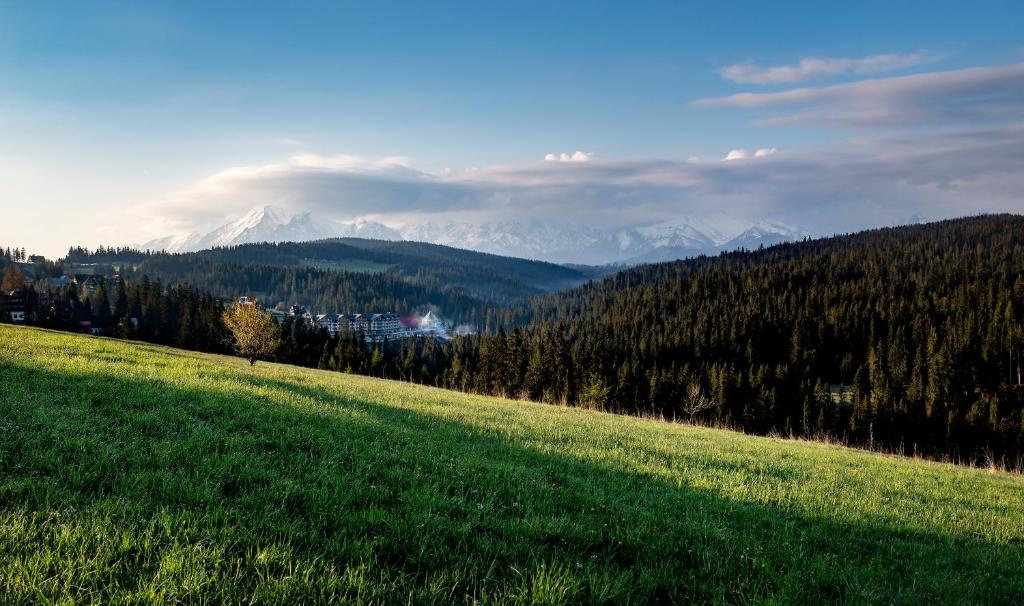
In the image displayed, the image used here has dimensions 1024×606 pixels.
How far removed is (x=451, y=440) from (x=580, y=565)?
6.61m

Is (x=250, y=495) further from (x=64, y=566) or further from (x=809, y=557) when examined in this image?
(x=809, y=557)

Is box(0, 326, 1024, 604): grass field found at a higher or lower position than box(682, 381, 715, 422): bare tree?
higher

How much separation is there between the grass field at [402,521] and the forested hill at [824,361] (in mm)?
61143

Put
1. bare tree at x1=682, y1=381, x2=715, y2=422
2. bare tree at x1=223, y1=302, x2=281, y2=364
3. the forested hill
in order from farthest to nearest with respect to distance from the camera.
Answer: the forested hill, bare tree at x1=682, y1=381, x2=715, y2=422, bare tree at x1=223, y1=302, x2=281, y2=364

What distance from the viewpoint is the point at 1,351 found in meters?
16.0

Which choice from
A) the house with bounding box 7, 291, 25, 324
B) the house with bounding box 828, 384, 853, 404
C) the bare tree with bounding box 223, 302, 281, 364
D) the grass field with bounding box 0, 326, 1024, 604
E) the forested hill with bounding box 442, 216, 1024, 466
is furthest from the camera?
the house with bounding box 828, 384, 853, 404

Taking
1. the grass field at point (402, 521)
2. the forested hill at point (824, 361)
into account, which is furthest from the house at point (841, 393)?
the grass field at point (402, 521)

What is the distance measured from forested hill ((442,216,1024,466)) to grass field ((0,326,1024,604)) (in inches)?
2407

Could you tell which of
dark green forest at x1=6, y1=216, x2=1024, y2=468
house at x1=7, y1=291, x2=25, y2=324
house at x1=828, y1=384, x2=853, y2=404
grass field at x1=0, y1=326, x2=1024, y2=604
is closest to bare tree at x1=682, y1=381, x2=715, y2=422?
dark green forest at x1=6, y1=216, x2=1024, y2=468

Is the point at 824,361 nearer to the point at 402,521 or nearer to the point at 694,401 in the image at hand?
the point at 694,401

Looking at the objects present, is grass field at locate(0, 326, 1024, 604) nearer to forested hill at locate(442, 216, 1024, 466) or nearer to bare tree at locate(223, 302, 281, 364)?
bare tree at locate(223, 302, 281, 364)

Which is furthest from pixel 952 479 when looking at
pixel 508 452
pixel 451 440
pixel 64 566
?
pixel 64 566

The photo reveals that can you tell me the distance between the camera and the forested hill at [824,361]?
354 ft

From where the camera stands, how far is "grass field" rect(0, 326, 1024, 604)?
4.55 meters
